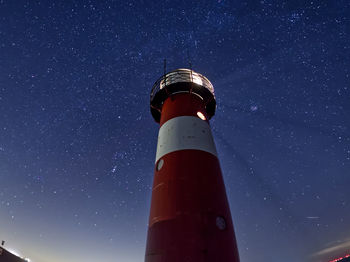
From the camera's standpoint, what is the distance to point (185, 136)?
6898 millimetres

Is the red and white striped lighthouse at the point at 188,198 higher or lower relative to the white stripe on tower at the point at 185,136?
lower

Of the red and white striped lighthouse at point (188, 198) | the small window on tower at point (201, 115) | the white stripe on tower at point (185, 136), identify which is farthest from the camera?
the small window on tower at point (201, 115)

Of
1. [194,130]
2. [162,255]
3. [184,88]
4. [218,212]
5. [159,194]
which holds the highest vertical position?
[184,88]

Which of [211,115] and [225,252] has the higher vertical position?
[211,115]

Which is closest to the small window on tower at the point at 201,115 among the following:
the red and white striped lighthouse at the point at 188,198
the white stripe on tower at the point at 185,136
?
the red and white striped lighthouse at the point at 188,198

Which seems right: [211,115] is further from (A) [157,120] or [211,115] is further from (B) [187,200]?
(B) [187,200]

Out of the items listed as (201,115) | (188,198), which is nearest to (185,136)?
(201,115)

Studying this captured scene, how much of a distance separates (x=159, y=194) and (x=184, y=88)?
5.14 m

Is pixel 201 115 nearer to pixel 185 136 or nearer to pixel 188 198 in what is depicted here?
pixel 185 136

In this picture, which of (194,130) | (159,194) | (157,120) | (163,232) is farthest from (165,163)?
(157,120)

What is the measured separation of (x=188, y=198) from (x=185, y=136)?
225 centimetres

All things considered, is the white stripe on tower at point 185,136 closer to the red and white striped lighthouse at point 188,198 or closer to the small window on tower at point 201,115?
the red and white striped lighthouse at point 188,198

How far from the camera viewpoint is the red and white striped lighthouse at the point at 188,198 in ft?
15.3

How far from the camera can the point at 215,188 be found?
229 inches
